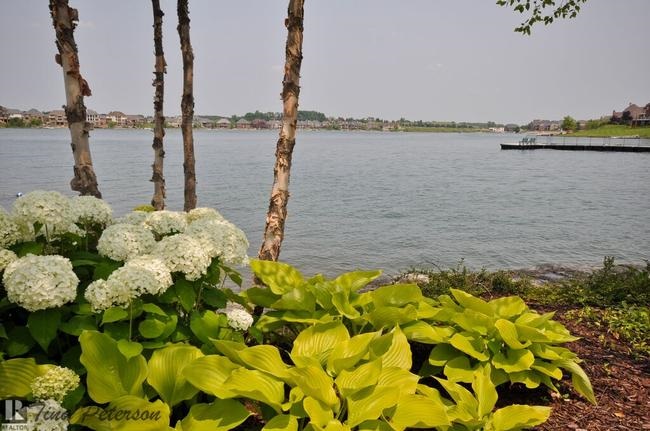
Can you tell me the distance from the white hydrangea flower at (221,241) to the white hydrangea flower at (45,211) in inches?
37.1

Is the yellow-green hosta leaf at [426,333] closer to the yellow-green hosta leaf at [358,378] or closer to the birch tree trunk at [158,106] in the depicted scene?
the yellow-green hosta leaf at [358,378]

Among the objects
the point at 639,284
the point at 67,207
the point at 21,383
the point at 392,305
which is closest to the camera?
the point at 21,383

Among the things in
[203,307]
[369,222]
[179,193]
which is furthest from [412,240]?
[179,193]

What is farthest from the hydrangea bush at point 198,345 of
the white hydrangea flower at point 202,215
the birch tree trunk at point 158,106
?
the birch tree trunk at point 158,106

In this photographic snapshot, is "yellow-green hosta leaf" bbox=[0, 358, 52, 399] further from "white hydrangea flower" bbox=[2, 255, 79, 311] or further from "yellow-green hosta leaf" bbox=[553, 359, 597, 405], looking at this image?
"yellow-green hosta leaf" bbox=[553, 359, 597, 405]

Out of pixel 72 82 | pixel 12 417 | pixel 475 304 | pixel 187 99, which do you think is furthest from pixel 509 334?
pixel 187 99

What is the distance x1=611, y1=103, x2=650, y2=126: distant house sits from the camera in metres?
148

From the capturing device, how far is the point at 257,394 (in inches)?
115

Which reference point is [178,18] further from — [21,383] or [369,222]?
[369,222]

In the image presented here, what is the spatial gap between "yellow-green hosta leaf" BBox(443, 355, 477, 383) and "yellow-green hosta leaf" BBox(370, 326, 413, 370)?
471mm

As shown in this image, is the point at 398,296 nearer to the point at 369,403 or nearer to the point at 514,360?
the point at 514,360

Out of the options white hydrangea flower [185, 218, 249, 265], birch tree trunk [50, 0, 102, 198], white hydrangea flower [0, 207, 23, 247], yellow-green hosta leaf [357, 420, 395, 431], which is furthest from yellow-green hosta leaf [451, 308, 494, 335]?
birch tree trunk [50, 0, 102, 198]

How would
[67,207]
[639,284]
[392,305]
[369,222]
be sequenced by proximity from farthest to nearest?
[369,222] < [639,284] < [392,305] < [67,207]

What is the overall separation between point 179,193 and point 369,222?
1252 centimetres
